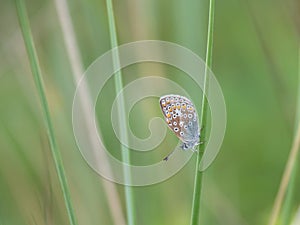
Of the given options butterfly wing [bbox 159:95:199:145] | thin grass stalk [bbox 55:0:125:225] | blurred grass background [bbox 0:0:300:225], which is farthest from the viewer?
blurred grass background [bbox 0:0:300:225]

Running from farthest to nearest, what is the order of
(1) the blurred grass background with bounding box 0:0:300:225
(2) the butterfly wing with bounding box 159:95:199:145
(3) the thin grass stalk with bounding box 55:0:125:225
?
(1) the blurred grass background with bounding box 0:0:300:225
(3) the thin grass stalk with bounding box 55:0:125:225
(2) the butterfly wing with bounding box 159:95:199:145

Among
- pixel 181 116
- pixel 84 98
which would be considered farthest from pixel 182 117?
A: pixel 84 98

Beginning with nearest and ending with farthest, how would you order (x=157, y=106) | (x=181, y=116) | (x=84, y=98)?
A: (x=181, y=116) → (x=84, y=98) → (x=157, y=106)

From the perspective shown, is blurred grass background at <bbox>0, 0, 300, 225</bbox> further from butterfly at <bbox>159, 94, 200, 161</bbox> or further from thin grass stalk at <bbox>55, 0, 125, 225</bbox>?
butterfly at <bbox>159, 94, 200, 161</bbox>

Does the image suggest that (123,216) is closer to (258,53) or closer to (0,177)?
(0,177)

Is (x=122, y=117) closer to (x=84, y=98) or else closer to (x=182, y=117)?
(x=182, y=117)

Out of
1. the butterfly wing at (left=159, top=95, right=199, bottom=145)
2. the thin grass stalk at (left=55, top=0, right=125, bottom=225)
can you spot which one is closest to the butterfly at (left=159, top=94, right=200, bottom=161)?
the butterfly wing at (left=159, top=95, right=199, bottom=145)

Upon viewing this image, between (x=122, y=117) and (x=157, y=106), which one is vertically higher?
(x=157, y=106)

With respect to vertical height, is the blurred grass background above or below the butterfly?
above
